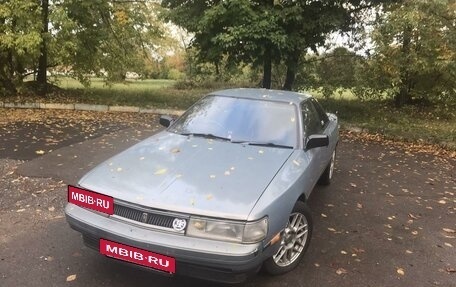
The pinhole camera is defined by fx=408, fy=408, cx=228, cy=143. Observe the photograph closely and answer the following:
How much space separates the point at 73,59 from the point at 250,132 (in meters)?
10.9

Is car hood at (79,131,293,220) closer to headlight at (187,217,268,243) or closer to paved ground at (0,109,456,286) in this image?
headlight at (187,217,268,243)

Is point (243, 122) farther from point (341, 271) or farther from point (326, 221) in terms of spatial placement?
point (341, 271)

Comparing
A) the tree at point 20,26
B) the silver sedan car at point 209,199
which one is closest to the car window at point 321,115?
the silver sedan car at point 209,199

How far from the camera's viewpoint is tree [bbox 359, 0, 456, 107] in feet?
32.1

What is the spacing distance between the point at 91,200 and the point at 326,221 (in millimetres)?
2831

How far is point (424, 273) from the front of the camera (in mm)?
3766

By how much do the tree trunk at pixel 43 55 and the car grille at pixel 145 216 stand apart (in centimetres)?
1006

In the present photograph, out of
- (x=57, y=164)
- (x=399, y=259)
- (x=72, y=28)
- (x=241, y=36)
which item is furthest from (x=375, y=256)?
(x=72, y=28)

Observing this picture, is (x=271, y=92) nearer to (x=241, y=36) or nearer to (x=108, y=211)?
(x=108, y=211)

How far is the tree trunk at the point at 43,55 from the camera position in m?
12.0

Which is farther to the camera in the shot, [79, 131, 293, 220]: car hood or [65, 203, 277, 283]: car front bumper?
[79, 131, 293, 220]: car hood

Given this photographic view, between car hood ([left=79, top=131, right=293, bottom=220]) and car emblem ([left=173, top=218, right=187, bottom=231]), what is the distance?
7 centimetres

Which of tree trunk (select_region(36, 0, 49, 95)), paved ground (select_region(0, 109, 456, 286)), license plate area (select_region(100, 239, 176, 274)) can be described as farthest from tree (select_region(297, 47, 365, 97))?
license plate area (select_region(100, 239, 176, 274))

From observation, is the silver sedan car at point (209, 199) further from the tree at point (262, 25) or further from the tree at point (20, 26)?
the tree at point (20, 26)
